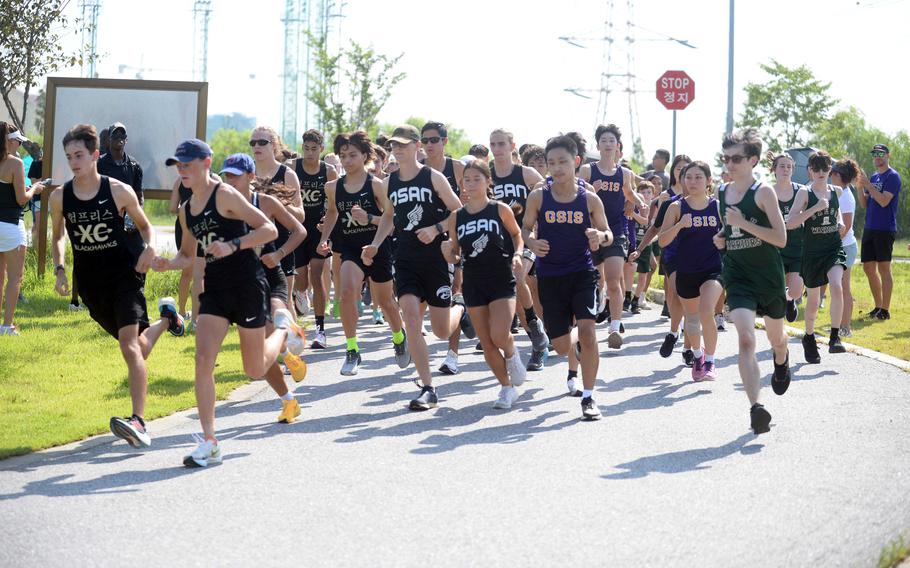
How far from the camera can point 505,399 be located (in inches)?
384

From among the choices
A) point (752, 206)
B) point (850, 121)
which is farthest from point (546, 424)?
point (850, 121)

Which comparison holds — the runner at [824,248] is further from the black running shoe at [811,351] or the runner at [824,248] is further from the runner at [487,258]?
the runner at [487,258]

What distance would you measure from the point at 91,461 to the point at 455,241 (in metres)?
3.28

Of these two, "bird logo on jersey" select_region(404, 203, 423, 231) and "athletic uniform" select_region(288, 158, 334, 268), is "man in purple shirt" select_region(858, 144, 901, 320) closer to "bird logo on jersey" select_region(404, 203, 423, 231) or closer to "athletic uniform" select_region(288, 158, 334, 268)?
"athletic uniform" select_region(288, 158, 334, 268)

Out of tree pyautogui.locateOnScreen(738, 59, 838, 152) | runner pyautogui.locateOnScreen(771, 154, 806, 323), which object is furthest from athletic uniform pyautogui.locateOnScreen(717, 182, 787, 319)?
tree pyautogui.locateOnScreen(738, 59, 838, 152)

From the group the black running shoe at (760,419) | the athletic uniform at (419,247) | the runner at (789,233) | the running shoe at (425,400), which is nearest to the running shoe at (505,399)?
the running shoe at (425,400)

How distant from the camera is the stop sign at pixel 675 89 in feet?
88.5

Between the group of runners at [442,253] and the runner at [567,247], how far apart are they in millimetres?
14

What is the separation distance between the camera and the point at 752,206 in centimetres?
894

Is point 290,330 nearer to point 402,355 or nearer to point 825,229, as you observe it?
point 402,355

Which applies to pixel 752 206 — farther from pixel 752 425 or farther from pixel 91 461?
pixel 91 461

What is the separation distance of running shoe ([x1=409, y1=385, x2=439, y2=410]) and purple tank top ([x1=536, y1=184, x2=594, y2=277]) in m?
1.26

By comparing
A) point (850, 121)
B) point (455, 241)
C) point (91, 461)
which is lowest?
point (91, 461)

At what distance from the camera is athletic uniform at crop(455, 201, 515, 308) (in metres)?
9.55
